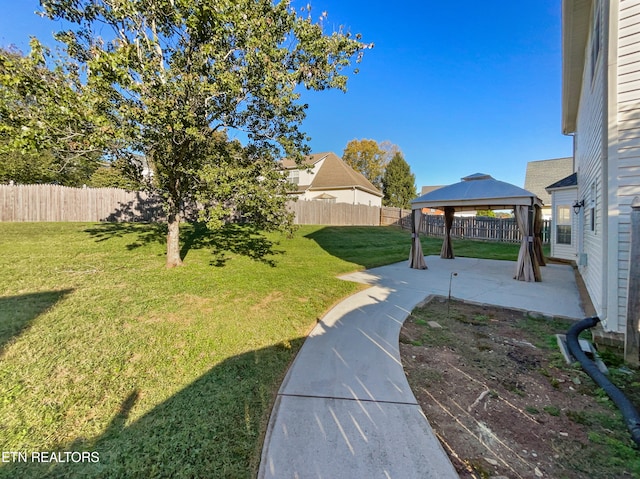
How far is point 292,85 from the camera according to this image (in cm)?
514

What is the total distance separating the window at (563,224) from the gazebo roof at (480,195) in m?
2.89

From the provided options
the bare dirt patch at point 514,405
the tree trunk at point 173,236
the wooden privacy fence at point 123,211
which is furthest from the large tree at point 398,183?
the bare dirt patch at point 514,405

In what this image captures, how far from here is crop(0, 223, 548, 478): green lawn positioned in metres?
1.97

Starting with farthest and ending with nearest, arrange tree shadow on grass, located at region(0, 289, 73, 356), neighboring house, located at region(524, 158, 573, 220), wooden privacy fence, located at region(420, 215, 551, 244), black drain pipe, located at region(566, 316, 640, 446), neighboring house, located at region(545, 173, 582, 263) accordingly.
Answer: neighboring house, located at region(524, 158, 573, 220) → wooden privacy fence, located at region(420, 215, 551, 244) → neighboring house, located at region(545, 173, 582, 263) → tree shadow on grass, located at region(0, 289, 73, 356) → black drain pipe, located at region(566, 316, 640, 446)

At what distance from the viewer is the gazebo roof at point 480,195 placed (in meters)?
7.46

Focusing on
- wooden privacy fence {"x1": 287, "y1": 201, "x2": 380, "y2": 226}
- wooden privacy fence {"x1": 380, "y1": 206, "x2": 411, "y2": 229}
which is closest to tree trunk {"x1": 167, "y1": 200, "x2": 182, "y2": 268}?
wooden privacy fence {"x1": 287, "y1": 201, "x2": 380, "y2": 226}

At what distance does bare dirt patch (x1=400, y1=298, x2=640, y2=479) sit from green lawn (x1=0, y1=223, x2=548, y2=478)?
1450mm

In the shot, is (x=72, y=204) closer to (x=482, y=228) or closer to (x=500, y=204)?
(x=500, y=204)

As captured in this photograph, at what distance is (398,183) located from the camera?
1252 inches

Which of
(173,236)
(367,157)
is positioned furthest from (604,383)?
(367,157)

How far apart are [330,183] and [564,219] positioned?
53.8 feet

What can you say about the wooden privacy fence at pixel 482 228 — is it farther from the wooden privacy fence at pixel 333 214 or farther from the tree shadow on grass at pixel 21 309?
the tree shadow on grass at pixel 21 309

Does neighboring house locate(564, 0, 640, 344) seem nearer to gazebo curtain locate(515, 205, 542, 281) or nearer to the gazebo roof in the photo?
gazebo curtain locate(515, 205, 542, 281)

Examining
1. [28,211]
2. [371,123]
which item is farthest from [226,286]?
[371,123]
